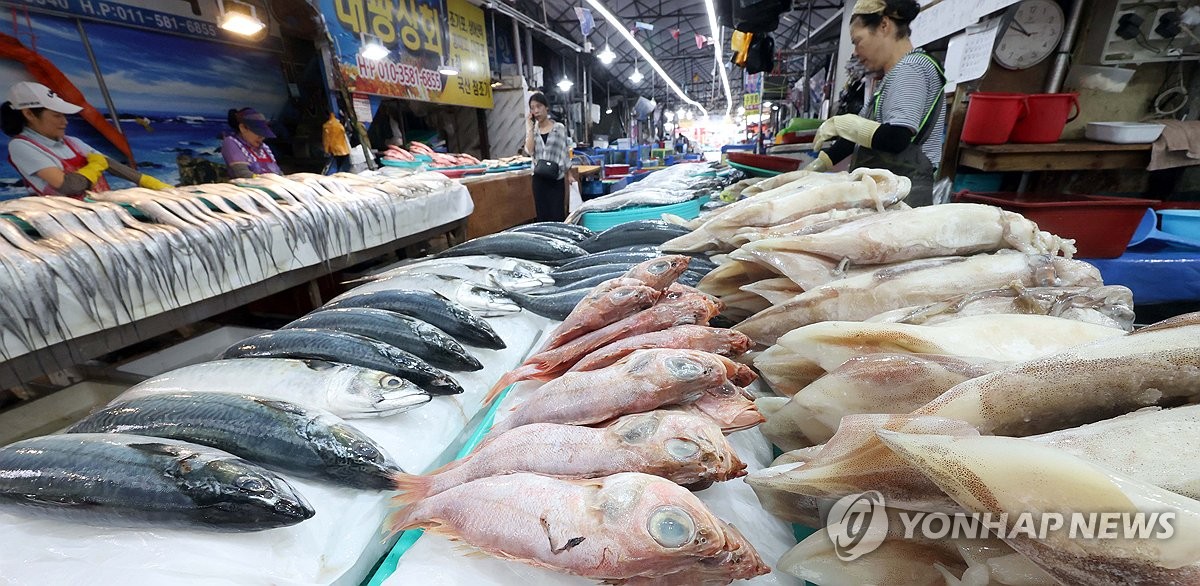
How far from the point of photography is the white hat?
13.4ft

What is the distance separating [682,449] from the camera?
899 millimetres

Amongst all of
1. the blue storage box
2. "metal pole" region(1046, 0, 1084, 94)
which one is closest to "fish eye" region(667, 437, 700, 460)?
the blue storage box

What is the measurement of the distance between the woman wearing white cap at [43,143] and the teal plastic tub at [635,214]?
4167 mm

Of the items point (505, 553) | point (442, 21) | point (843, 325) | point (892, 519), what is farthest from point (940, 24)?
point (442, 21)

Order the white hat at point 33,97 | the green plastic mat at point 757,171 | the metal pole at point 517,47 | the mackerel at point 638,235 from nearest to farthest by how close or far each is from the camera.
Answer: the mackerel at point 638,235
the white hat at point 33,97
the green plastic mat at point 757,171
the metal pole at point 517,47

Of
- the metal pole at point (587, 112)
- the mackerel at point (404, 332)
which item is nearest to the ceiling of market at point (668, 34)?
the metal pole at point (587, 112)

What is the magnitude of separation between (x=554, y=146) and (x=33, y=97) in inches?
207

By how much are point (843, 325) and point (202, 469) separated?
1.50m

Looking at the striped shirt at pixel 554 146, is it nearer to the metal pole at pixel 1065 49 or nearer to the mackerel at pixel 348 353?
Result: the mackerel at pixel 348 353

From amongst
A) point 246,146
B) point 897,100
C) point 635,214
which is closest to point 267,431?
point 635,214

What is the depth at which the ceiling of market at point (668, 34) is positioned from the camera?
1282 cm

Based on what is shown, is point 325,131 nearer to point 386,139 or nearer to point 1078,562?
point 386,139

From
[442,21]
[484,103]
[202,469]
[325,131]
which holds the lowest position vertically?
[202,469]

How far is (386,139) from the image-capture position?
31.2 feet
